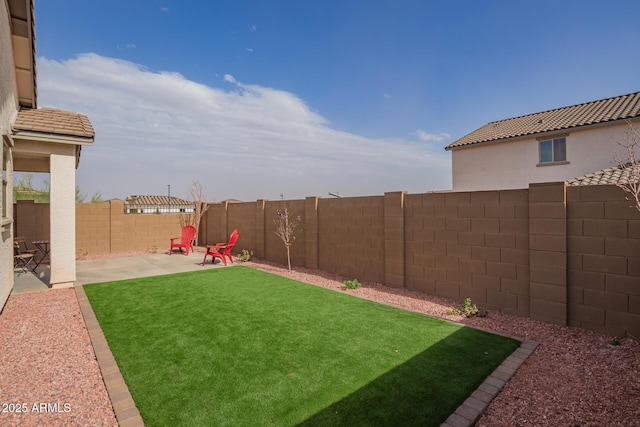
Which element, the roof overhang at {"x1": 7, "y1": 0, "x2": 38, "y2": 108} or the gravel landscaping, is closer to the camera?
the gravel landscaping

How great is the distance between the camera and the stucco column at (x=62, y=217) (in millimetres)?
6461

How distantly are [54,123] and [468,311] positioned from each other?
933 centimetres

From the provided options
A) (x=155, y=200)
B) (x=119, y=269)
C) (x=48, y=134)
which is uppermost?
(x=155, y=200)

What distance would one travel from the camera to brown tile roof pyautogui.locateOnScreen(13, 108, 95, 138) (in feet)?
20.4

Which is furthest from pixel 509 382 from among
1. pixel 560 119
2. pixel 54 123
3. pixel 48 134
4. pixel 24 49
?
pixel 560 119

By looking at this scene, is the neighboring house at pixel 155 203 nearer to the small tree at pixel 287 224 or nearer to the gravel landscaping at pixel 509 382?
the small tree at pixel 287 224

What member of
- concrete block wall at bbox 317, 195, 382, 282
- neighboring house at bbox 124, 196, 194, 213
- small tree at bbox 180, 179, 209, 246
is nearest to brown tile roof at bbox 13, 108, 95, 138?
concrete block wall at bbox 317, 195, 382, 282

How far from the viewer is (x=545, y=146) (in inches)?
530

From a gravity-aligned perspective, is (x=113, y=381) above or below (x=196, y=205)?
below

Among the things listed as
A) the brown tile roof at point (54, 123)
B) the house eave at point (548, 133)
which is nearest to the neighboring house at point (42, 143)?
the brown tile roof at point (54, 123)

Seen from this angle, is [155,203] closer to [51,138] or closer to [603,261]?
[51,138]

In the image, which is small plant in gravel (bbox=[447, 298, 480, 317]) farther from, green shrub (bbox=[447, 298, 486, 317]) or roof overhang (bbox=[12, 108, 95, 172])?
roof overhang (bbox=[12, 108, 95, 172])

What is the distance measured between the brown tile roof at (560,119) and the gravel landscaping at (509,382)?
12.0m

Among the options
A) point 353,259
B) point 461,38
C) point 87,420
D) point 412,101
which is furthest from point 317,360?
point 412,101
